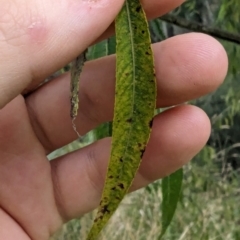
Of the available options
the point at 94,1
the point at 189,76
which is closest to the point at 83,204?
the point at 189,76

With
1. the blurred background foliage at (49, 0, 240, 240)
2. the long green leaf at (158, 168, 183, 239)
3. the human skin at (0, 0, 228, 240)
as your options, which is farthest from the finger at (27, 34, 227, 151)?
the blurred background foliage at (49, 0, 240, 240)

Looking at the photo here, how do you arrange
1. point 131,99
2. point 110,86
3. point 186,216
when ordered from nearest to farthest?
point 131,99
point 110,86
point 186,216

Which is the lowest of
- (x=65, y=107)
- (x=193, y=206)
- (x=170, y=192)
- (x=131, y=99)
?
(x=193, y=206)

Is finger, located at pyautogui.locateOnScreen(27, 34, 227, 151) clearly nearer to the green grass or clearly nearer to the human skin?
the human skin

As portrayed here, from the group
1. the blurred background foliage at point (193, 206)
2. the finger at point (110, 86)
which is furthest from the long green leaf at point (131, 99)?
the blurred background foliage at point (193, 206)

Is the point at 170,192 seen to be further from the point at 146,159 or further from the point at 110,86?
the point at 110,86

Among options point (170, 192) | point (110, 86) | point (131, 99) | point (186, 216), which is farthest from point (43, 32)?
point (186, 216)

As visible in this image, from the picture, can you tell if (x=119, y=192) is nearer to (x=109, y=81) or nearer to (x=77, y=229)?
(x=109, y=81)
